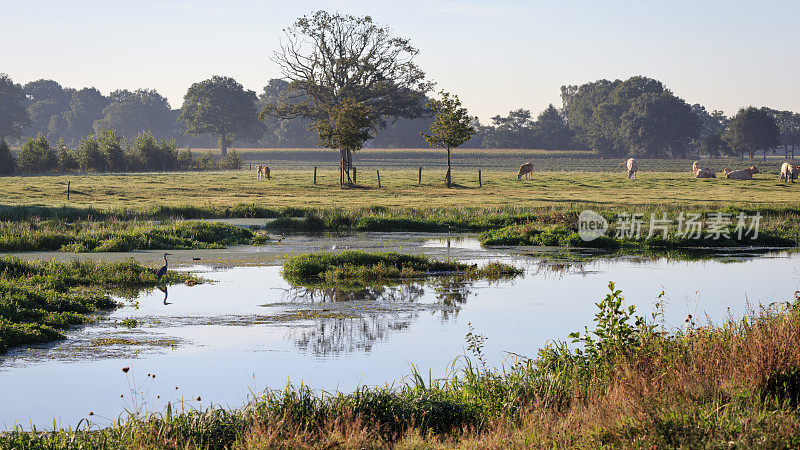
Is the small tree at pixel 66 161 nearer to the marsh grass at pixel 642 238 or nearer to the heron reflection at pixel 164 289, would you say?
the marsh grass at pixel 642 238

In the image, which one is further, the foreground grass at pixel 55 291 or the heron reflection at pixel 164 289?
the heron reflection at pixel 164 289

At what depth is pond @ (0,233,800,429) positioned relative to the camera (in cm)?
1191

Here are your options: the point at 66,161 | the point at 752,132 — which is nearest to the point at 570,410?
the point at 66,161

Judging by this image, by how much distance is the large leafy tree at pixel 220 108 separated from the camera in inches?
5310

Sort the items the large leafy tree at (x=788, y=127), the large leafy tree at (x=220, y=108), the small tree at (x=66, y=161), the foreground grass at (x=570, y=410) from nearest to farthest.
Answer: the foreground grass at (x=570, y=410) < the small tree at (x=66, y=161) < the large leafy tree at (x=220, y=108) < the large leafy tree at (x=788, y=127)

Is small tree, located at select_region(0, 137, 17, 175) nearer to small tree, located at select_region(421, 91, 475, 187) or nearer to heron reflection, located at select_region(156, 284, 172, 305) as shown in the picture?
small tree, located at select_region(421, 91, 475, 187)

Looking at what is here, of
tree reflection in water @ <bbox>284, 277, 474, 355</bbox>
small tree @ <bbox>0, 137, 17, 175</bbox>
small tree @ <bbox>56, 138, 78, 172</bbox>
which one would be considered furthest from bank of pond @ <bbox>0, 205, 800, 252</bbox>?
small tree @ <bbox>56, 138, 78, 172</bbox>

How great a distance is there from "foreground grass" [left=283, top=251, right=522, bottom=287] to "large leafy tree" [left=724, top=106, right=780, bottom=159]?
124029mm

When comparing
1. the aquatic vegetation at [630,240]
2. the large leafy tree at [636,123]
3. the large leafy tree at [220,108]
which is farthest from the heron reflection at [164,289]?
the large leafy tree at [636,123]

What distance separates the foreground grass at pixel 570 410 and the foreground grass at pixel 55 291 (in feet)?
20.4

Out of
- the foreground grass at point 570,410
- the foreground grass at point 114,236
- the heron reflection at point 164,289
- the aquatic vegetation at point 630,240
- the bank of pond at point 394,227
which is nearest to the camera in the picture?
the foreground grass at point 570,410

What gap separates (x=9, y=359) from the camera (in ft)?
44.6

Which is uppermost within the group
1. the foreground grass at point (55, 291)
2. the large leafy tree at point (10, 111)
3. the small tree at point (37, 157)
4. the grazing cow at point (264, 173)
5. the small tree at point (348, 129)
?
the large leafy tree at point (10, 111)

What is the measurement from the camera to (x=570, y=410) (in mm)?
9344
